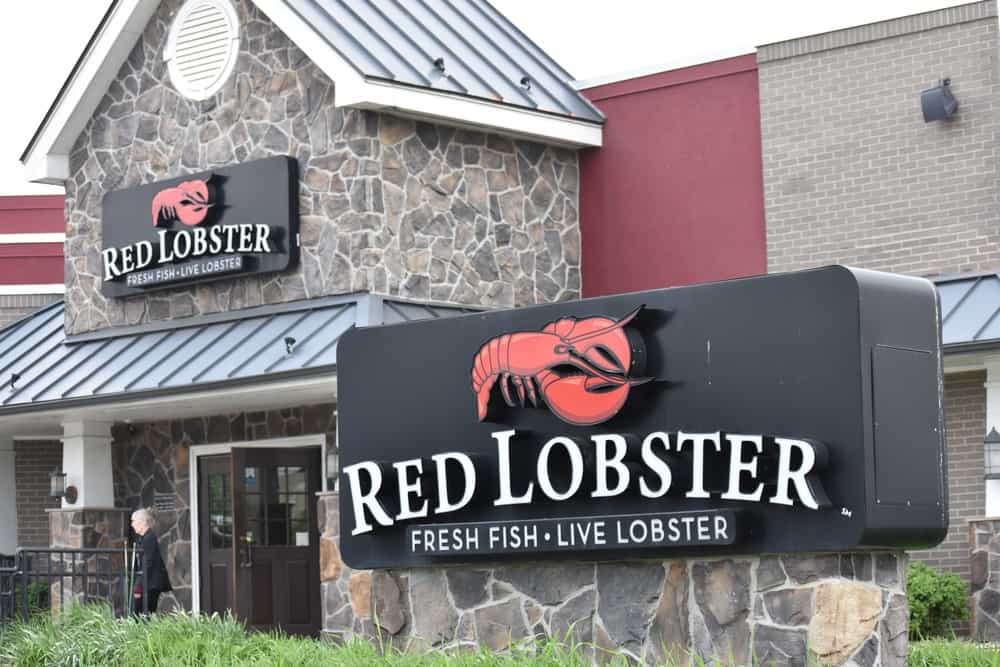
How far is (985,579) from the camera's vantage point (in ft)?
56.1

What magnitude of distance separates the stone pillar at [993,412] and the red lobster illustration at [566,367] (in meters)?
6.21

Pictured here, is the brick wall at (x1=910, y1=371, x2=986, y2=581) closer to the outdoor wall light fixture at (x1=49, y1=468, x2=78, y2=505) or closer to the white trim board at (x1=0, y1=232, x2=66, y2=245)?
the outdoor wall light fixture at (x1=49, y1=468, x2=78, y2=505)

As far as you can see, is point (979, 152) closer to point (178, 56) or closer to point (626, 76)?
point (626, 76)

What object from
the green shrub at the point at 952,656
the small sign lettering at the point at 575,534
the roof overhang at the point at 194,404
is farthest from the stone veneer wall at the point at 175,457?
the green shrub at the point at 952,656

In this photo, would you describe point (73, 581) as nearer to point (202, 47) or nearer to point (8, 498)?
point (8, 498)

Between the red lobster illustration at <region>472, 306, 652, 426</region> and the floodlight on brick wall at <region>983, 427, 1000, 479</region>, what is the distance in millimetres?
6253

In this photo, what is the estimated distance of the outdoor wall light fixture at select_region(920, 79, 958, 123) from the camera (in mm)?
19047

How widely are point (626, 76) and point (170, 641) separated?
32.1ft

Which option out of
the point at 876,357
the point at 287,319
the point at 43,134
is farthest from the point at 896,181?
the point at 43,134

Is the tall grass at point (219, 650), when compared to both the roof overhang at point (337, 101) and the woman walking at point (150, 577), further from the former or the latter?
the roof overhang at point (337, 101)

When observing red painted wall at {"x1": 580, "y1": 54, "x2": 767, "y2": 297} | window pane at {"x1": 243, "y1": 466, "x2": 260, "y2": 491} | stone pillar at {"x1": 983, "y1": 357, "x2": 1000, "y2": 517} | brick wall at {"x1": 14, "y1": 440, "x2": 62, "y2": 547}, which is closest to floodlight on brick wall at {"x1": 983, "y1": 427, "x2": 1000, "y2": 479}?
stone pillar at {"x1": 983, "y1": 357, "x2": 1000, "y2": 517}

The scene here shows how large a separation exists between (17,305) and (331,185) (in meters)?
8.28

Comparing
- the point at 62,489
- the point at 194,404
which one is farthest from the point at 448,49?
the point at 62,489

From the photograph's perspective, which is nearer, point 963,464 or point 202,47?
point 963,464
